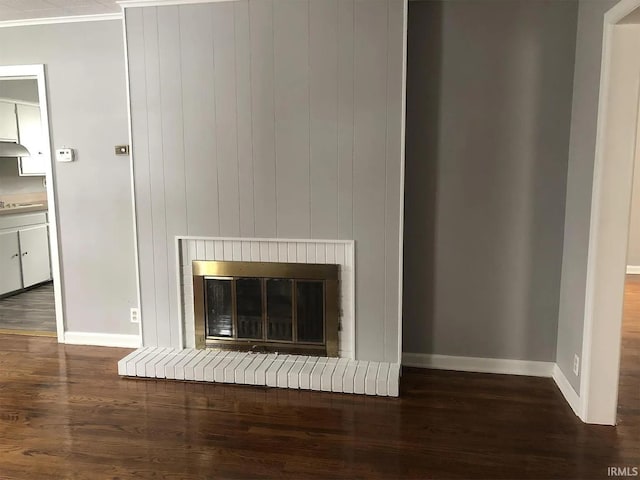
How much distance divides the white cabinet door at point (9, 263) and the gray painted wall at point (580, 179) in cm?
515

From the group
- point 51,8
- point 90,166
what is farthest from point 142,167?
point 51,8

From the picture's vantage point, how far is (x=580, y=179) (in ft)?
9.86

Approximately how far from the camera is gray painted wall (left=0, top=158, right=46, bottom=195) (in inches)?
239

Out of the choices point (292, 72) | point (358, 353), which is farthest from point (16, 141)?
point (358, 353)

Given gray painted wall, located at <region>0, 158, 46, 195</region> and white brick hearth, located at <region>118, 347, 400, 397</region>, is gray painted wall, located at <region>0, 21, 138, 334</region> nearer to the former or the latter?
white brick hearth, located at <region>118, 347, 400, 397</region>

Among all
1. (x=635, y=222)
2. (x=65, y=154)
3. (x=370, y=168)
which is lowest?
(x=635, y=222)

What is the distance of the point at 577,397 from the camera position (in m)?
2.96

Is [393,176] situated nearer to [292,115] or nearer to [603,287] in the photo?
[292,115]

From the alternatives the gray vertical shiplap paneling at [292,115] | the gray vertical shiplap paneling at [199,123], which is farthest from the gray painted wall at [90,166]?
the gray vertical shiplap paneling at [292,115]

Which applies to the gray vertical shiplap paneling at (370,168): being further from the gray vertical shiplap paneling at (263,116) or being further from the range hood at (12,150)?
the range hood at (12,150)

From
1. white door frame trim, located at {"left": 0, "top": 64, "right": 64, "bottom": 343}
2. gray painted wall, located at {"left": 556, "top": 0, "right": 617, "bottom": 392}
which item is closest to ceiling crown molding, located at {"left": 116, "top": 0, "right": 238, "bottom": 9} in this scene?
white door frame trim, located at {"left": 0, "top": 64, "right": 64, "bottom": 343}

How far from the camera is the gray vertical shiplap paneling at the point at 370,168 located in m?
3.18

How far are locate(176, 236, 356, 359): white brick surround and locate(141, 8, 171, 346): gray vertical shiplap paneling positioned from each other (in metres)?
0.12

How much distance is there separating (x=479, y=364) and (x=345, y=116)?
1873mm
